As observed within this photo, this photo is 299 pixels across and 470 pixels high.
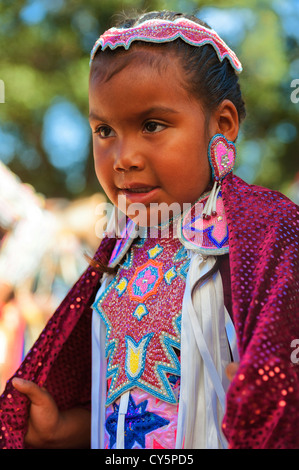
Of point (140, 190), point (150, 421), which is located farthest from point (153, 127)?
point (150, 421)

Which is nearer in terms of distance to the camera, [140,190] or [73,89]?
[140,190]

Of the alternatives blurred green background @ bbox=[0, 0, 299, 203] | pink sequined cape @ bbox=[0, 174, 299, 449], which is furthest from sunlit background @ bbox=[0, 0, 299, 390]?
pink sequined cape @ bbox=[0, 174, 299, 449]

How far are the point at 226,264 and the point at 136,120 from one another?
458 mm

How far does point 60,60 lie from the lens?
19.1ft

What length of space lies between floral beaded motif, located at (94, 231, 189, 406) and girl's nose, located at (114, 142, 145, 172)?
0.88 ft

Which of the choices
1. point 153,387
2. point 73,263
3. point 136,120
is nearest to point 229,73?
point 136,120

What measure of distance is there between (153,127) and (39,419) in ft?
3.01

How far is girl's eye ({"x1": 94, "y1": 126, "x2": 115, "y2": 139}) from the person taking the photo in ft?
5.59

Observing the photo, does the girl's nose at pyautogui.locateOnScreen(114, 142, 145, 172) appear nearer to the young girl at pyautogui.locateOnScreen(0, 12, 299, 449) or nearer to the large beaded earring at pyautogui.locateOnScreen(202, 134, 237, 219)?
the young girl at pyautogui.locateOnScreen(0, 12, 299, 449)

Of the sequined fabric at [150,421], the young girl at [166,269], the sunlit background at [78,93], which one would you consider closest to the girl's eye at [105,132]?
the young girl at [166,269]

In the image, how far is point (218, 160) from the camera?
1.68 meters

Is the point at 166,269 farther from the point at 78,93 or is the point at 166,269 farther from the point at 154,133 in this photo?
the point at 78,93

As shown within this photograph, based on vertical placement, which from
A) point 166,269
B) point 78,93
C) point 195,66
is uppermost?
point 78,93

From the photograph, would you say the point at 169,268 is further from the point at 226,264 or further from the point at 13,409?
the point at 13,409
